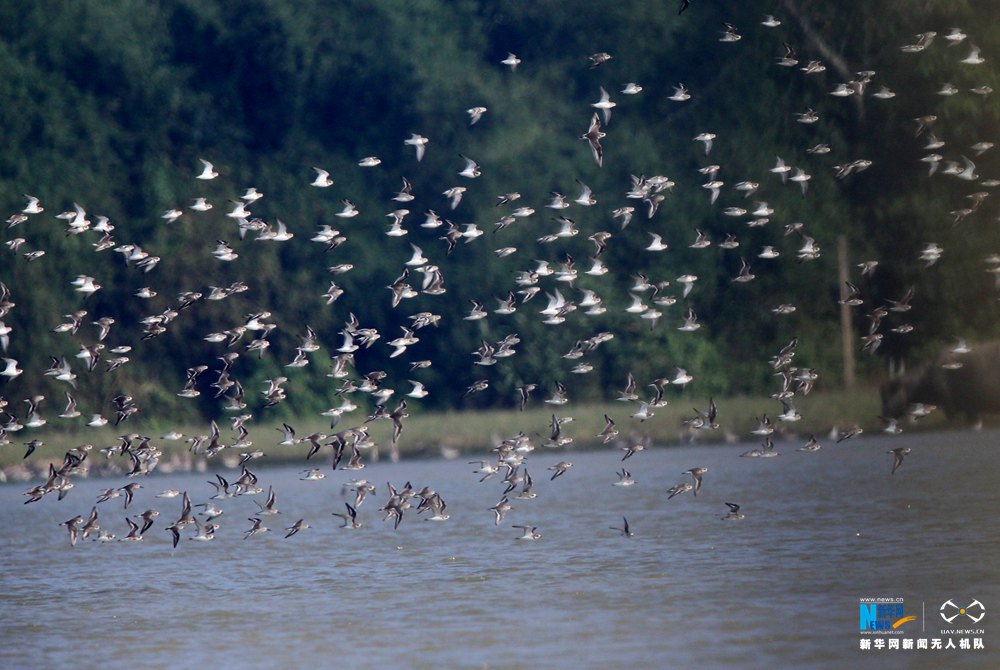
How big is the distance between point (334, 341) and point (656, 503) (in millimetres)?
20976

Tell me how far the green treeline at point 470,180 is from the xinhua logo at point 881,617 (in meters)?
28.6

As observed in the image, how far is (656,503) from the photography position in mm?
29984

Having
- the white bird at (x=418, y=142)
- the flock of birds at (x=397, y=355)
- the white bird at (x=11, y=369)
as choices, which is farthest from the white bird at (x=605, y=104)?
the white bird at (x=11, y=369)

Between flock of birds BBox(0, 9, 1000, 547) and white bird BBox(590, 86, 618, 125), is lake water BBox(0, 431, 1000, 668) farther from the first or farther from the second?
white bird BBox(590, 86, 618, 125)

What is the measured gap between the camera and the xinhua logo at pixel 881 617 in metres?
18.6

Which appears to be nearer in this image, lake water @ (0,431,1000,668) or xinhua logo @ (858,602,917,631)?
lake water @ (0,431,1000,668)

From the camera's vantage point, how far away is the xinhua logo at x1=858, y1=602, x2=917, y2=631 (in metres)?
18.6

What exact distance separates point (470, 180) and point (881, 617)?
31937mm

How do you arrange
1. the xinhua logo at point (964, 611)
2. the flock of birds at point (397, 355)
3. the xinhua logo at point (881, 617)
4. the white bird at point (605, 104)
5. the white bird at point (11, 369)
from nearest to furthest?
the xinhua logo at point (881, 617)
the xinhua logo at point (964, 611)
the flock of birds at point (397, 355)
the white bird at point (11, 369)
the white bird at point (605, 104)

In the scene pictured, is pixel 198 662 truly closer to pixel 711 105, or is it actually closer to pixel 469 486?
pixel 469 486

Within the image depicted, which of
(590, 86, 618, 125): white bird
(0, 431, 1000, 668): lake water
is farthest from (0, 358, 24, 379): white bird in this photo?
(590, 86, 618, 125): white bird

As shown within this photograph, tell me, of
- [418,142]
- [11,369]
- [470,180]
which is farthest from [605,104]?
[470,180]

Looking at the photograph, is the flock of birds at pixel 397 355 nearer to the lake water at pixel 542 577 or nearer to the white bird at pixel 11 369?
the white bird at pixel 11 369

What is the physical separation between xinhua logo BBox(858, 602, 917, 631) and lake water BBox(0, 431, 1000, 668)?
172mm
